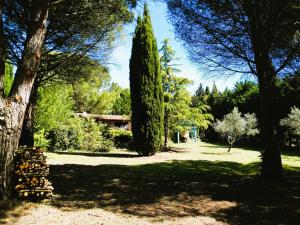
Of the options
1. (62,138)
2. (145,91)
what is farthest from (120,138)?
(145,91)

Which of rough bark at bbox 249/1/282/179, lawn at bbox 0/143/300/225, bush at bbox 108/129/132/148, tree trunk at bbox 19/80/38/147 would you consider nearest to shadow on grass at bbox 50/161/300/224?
lawn at bbox 0/143/300/225

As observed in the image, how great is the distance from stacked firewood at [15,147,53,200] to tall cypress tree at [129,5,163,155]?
11476 millimetres

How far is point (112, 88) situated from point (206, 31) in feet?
166

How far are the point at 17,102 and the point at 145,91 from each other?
503 inches

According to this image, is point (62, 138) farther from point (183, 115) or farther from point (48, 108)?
point (183, 115)

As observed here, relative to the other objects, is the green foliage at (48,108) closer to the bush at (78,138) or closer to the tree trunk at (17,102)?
the bush at (78,138)

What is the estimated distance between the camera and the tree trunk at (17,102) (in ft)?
19.8

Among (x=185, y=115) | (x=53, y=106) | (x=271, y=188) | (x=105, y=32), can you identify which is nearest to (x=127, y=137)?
(x=185, y=115)

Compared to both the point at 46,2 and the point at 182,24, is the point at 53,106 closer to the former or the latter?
the point at 182,24

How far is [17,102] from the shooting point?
20.1 ft

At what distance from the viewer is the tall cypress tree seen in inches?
721

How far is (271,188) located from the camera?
29.2 feet

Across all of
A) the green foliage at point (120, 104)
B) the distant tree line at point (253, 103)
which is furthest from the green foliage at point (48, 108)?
the green foliage at point (120, 104)

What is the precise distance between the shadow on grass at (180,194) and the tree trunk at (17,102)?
133cm
